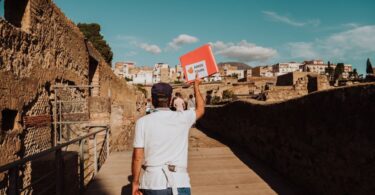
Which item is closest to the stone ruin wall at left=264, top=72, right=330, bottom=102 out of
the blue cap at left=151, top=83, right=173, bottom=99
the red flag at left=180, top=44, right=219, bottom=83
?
the red flag at left=180, top=44, right=219, bottom=83

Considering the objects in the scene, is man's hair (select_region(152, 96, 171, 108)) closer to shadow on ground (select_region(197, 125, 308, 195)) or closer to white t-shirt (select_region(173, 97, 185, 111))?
white t-shirt (select_region(173, 97, 185, 111))

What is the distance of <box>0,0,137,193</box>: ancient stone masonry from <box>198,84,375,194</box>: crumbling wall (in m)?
4.43

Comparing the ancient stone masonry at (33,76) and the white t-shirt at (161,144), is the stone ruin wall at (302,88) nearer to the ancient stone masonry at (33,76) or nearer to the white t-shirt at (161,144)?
the ancient stone masonry at (33,76)

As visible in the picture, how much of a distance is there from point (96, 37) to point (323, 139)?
48510 mm

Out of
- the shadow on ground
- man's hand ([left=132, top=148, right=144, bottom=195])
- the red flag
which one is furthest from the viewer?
the shadow on ground

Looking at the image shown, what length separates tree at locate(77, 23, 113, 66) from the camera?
48.4m

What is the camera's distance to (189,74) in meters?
3.97

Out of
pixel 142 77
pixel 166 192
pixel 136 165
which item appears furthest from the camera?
pixel 142 77

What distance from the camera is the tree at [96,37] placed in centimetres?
4838

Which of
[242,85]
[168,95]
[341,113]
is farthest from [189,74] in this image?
[242,85]

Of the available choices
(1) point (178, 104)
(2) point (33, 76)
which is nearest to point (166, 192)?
(1) point (178, 104)

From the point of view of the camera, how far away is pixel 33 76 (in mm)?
7234

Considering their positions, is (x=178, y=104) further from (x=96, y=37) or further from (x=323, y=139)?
(x=96, y=37)

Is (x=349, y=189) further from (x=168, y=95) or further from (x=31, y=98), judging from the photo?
(x=31, y=98)
